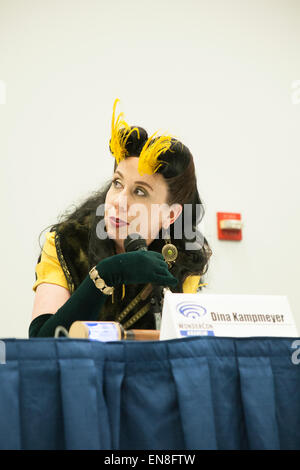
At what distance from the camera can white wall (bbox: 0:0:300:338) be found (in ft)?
8.55

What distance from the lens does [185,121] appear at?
291 centimetres

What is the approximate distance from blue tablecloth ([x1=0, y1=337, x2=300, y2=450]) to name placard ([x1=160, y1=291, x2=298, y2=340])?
0.31ft

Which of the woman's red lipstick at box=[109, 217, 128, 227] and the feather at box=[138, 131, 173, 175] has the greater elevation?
the feather at box=[138, 131, 173, 175]

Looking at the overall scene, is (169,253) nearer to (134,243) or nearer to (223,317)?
(134,243)

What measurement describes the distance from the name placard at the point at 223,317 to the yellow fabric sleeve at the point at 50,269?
702mm

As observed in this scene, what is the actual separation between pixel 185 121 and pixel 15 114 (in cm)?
86

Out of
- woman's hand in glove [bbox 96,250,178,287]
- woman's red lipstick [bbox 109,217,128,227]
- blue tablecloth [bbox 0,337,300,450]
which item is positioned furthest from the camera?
woman's red lipstick [bbox 109,217,128,227]

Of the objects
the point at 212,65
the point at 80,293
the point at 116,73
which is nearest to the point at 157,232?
A: the point at 80,293

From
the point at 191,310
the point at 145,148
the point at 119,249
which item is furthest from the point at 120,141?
the point at 191,310

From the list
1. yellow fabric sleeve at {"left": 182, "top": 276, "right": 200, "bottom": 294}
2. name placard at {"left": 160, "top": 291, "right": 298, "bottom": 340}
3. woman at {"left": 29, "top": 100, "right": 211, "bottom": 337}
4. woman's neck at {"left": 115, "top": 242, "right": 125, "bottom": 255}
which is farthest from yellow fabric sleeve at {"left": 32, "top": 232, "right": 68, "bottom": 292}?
name placard at {"left": 160, "top": 291, "right": 298, "bottom": 340}

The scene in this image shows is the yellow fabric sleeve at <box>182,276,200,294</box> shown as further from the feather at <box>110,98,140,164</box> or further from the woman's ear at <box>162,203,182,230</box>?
the feather at <box>110,98,140,164</box>

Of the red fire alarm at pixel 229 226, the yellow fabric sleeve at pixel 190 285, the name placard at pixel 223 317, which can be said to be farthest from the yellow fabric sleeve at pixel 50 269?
the red fire alarm at pixel 229 226

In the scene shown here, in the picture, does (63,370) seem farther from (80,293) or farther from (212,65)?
(212,65)

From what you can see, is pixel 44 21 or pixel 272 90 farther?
pixel 272 90
